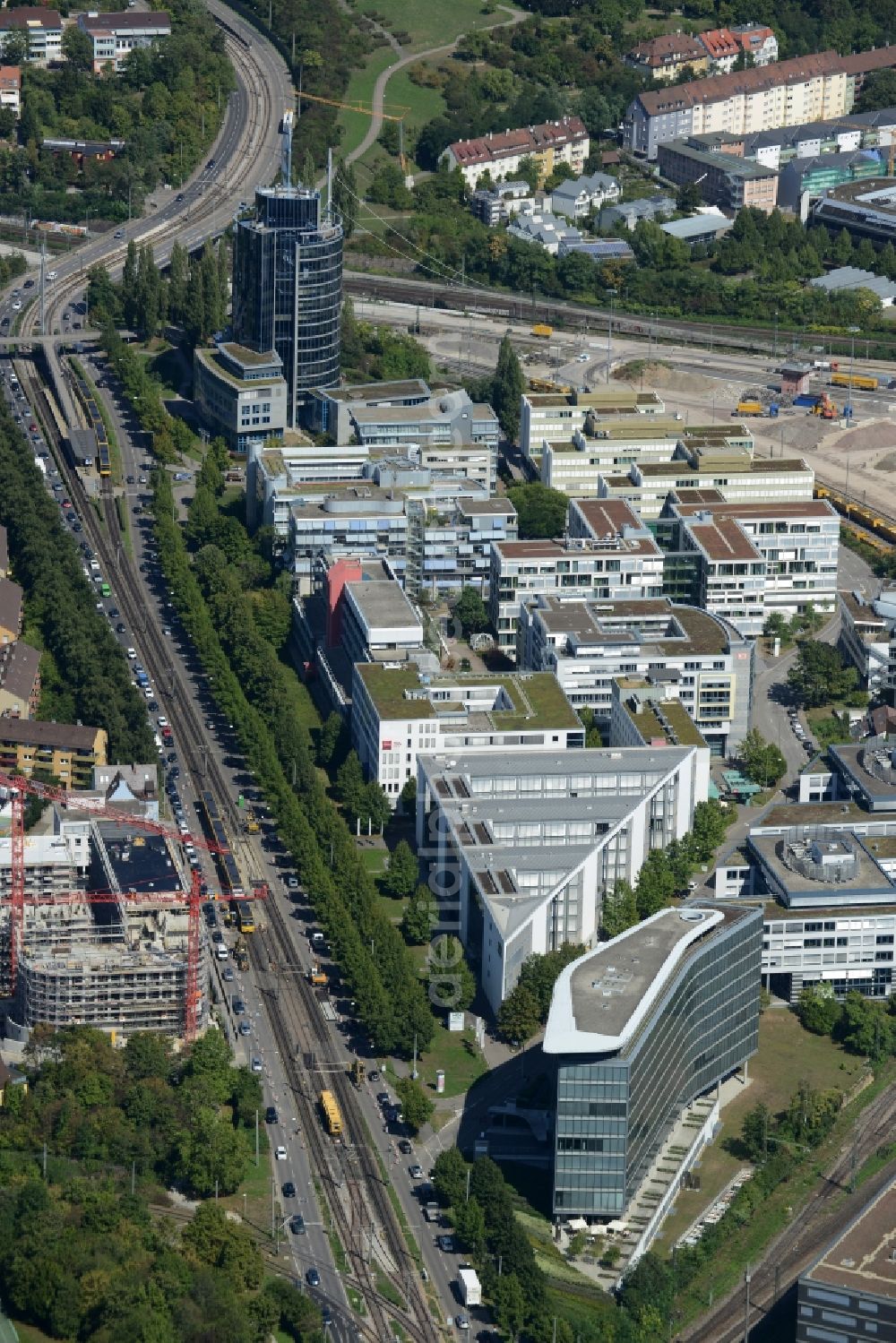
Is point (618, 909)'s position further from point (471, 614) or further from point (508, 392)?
point (508, 392)

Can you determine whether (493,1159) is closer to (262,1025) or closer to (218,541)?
(262,1025)

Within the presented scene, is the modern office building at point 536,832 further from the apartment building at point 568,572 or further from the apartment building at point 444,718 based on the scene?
the apartment building at point 568,572

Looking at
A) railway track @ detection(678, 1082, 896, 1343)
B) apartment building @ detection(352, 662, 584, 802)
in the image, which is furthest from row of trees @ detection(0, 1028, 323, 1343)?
apartment building @ detection(352, 662, 584, 802)

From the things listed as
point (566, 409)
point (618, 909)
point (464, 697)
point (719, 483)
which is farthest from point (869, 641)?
point (566, 409)

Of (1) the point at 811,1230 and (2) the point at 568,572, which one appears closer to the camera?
(1) the point at 811,1230

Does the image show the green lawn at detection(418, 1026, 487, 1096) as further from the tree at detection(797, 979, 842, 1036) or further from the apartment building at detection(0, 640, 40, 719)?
the apartment building at detection(0, 640, 40, 719)

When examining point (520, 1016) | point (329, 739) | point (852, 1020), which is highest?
point (520, 1016)
